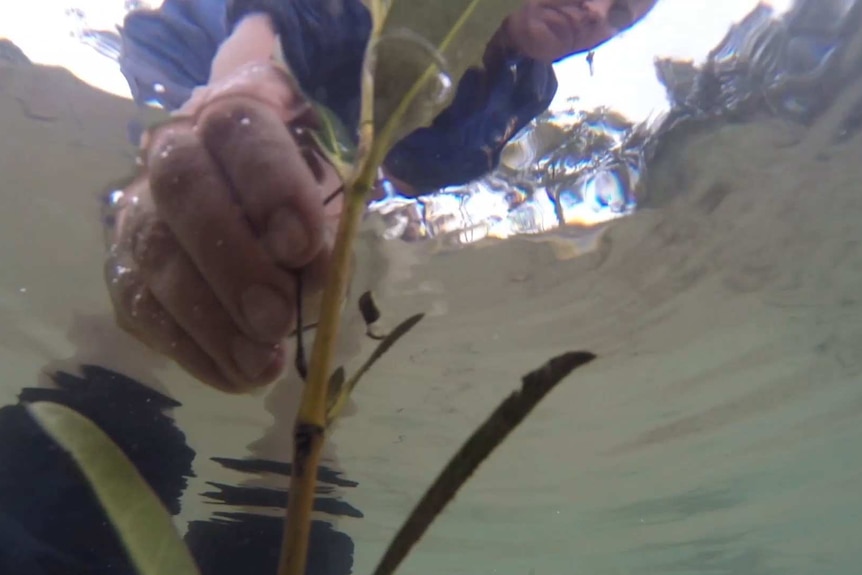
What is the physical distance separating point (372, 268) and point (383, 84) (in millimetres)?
4504

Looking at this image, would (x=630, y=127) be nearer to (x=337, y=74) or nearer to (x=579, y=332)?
(x=337, y=74)

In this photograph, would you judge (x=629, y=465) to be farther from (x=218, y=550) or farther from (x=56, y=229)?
(x=56, y=229)

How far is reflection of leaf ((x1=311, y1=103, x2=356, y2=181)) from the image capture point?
176cm

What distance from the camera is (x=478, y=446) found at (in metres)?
1.21

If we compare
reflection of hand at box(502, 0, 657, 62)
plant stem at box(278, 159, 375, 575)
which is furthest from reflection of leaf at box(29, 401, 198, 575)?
reflection of hand at box(502, 0, 657, 62)

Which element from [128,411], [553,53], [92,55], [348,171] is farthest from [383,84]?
[128,411]

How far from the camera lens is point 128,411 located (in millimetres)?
8219

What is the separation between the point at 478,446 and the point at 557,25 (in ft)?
8.36

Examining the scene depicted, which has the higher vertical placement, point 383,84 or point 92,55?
point 92,55

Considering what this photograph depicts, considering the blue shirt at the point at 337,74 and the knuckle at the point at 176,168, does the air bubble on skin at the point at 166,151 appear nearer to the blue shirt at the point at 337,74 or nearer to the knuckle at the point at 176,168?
the knuckle at the point at 176,168

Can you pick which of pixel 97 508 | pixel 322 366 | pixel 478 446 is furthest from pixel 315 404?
pixel 97 508

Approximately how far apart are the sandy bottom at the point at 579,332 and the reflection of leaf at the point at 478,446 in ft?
14.5

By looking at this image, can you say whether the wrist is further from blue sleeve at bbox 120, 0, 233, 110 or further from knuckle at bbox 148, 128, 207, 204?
knuckle at bbox 148, 128, 207, 204

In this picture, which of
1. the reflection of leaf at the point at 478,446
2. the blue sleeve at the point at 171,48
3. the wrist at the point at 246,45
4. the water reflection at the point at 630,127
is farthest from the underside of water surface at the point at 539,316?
the wrist at the point at 246,45
